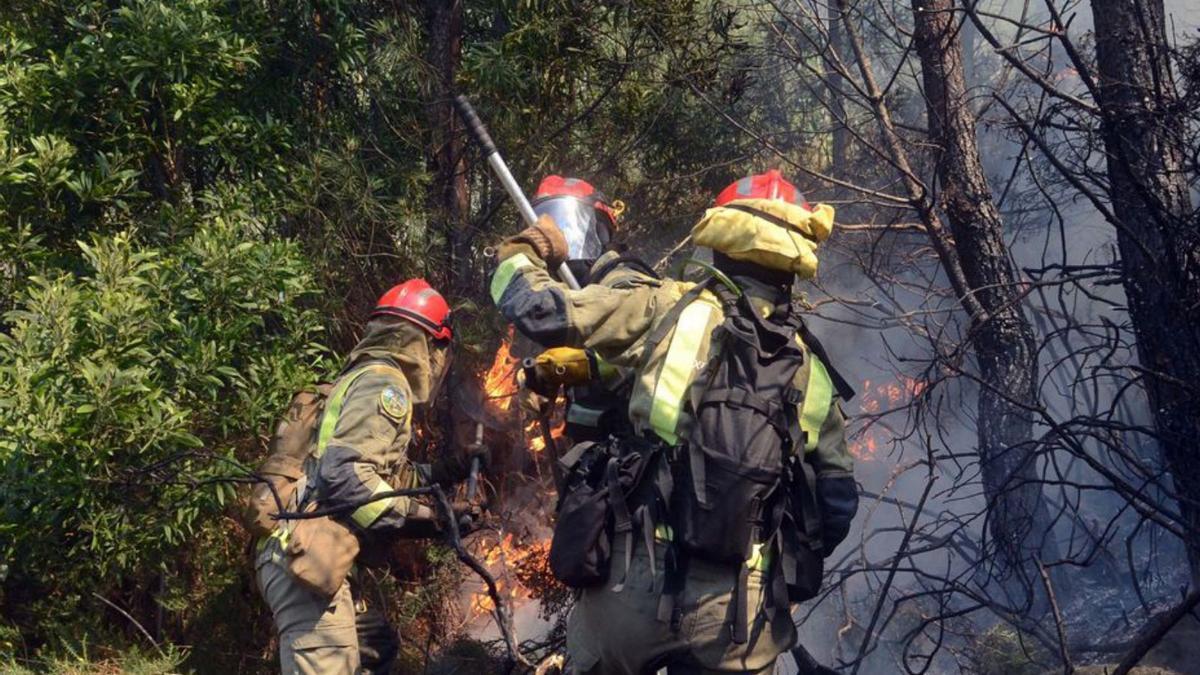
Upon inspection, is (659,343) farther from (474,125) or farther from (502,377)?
(502,377)

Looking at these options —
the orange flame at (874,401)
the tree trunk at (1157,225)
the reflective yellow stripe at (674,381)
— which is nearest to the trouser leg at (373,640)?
the reflective yellow stripe at (674,381)

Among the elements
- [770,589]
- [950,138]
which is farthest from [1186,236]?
[950,138]

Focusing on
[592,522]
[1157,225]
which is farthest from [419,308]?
[1157,225]

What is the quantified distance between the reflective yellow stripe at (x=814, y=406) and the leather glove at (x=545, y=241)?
3.23 ft

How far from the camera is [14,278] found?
5668 mm

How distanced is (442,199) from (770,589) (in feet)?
10.3

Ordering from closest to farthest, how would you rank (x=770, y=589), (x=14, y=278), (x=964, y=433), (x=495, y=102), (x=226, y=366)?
(x=770, y=589)
(x=226, y=366)
(x=14, y=278)
(x=495, y=102)
(x=964, y=433)

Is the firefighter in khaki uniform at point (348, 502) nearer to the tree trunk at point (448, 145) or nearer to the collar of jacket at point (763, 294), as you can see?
the tree trunk at point (448, 145)

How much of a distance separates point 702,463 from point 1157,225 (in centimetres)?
192

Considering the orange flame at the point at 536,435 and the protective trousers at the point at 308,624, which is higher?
→ the orange flame at the point at 536,435

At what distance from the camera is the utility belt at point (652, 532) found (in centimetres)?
373

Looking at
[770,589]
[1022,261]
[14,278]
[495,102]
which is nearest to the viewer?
[770,589]

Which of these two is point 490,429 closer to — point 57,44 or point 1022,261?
point 57,44

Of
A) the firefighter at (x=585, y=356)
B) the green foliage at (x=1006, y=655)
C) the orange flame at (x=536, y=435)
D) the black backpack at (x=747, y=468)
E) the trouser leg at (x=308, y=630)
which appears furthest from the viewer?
the orange flame at (x=536, y=435)
